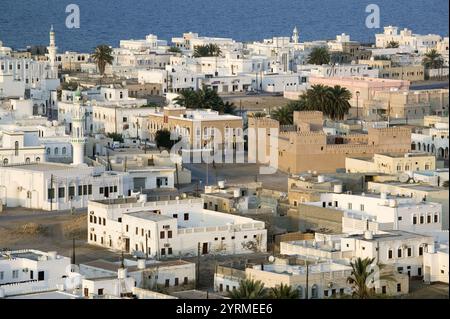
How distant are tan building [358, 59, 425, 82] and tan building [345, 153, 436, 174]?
3181 cm

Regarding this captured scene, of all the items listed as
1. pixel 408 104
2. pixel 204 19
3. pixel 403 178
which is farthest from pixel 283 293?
pixel 204 19

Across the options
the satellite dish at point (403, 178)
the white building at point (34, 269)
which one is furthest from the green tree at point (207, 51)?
the white building at point (34, 269)

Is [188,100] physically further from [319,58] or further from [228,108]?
[319,58]

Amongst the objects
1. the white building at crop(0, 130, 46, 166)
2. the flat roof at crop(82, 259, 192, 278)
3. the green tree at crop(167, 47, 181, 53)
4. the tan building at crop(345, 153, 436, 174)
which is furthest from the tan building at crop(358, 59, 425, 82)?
the flat roof at crop(82, 259, 192, 278)

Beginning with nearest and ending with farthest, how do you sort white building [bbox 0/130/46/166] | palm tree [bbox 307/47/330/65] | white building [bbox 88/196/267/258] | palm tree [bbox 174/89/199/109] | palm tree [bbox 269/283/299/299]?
1. palm tree [bbox 269/283/299/299]
2. white building [bbox 88/196/267/258]
3. white building [bbox 0/130/46/166]
4. palm tree [bbox 174/89/199/109]
5. palm tree [bbox 307/47/330/65]

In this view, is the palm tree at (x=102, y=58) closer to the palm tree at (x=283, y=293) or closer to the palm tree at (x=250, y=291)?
the palm tree at (x=283, y=293)

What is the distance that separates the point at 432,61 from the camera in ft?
259

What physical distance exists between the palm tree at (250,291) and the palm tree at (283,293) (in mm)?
132

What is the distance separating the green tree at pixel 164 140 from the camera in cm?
5099

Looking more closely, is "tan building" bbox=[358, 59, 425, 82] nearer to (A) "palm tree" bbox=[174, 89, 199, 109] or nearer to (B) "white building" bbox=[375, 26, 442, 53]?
(B) "white building" bbox=[375, 26, 442, 53]

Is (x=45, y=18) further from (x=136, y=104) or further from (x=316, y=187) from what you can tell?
(x=316, y=187)

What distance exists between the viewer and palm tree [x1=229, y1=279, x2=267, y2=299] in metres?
25.7

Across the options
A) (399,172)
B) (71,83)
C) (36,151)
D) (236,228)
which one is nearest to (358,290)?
(236,228)
